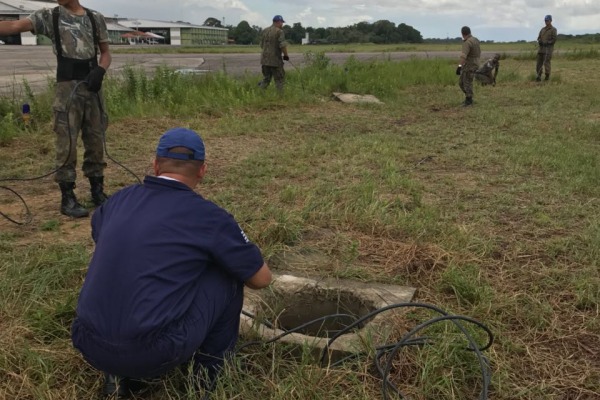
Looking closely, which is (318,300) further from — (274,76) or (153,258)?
(274,76)

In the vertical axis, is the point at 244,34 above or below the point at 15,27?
above

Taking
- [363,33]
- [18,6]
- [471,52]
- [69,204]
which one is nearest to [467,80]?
[471,52]

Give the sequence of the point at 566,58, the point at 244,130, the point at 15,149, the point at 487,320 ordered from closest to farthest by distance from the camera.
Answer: the point at 487,320 → the point at 15,149 → the point at 244,130 → the point at 566,58

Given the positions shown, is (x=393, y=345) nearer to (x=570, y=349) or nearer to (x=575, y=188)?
(x=570, y=349)

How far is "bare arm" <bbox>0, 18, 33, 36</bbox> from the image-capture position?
396 centimetres

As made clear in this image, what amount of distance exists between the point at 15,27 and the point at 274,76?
25.5 feet

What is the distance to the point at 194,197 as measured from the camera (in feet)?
6.92

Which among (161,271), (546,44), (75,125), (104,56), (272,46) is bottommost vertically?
(161,271)

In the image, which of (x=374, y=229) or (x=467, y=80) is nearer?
(x=374, y=229)

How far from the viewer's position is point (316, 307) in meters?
3.26

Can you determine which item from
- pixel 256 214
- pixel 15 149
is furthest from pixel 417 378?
pixel 15 149

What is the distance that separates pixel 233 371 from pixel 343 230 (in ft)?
6.36

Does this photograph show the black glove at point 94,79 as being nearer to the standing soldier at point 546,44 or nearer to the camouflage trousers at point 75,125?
the camouflage trousers at point 75,125

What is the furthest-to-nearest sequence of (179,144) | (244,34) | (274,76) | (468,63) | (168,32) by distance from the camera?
(168,32)
(244,34)
(274,76)
(468,63)
(179,144)
